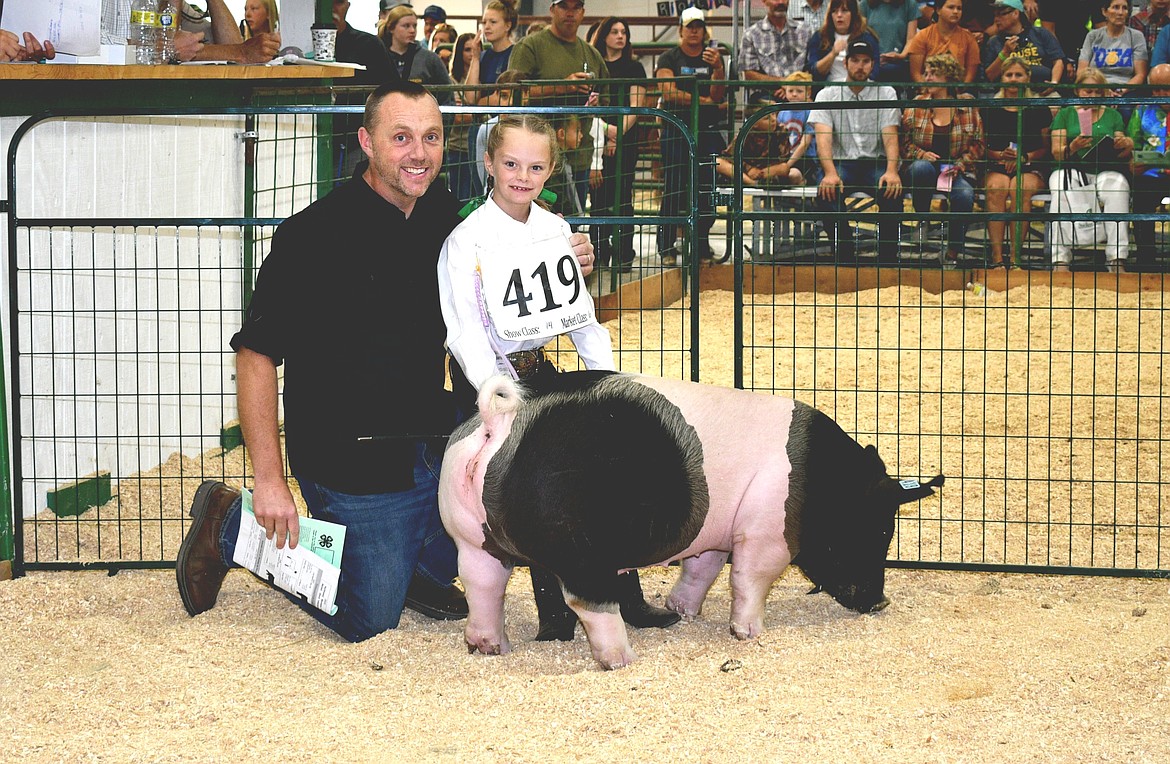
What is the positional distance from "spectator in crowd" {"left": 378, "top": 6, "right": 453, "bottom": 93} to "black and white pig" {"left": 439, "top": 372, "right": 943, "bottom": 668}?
5.77 m

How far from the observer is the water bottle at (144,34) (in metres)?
4.77

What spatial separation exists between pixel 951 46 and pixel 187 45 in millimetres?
6735

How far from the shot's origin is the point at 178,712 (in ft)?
10.3

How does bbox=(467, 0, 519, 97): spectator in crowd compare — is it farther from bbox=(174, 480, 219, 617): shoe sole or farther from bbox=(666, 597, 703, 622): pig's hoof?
bbox=(666, 597, 703, 622): pig's hoof

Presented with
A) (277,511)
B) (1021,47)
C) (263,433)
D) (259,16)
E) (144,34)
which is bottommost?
(277,511)

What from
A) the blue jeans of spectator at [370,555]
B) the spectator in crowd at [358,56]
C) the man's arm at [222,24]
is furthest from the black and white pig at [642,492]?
the spectator in crowd at [358,56]

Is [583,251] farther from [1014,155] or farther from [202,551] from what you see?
[1014,155]

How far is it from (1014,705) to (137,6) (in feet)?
12.5

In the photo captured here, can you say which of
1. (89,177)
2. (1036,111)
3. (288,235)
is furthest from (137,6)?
(1036,111)

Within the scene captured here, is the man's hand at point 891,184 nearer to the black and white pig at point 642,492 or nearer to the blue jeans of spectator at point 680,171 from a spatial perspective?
the blue jeans of spectator at point 680,171

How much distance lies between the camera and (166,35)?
4.86 m

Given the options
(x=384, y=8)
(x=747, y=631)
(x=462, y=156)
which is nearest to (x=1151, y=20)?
(x=462, y=156)

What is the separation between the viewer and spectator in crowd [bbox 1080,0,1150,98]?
10.4m

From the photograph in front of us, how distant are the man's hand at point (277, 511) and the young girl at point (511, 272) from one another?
60 centimetres
